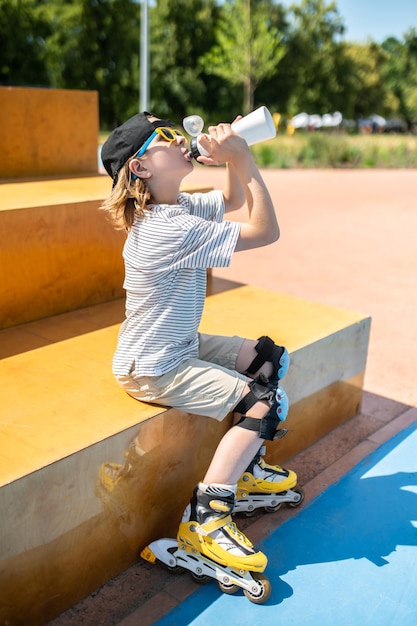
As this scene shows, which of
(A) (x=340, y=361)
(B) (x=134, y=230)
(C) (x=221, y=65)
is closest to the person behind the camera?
(B) (x=134, y=230)

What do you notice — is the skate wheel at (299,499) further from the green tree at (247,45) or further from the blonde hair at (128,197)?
the green tree at (247,45)

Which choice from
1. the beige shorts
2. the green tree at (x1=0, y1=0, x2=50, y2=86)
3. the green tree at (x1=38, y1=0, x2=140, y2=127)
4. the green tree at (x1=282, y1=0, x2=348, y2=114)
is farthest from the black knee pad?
the green tree at (x1=282, y1=0, x2=348, y2=114)

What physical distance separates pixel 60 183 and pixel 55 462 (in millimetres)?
2901

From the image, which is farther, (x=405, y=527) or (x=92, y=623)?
(x=405, y=527)

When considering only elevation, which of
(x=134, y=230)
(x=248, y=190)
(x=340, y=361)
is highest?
(x=248, y=190)

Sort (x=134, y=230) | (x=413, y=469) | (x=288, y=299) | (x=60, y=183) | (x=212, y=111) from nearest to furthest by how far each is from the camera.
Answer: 1. (x=134, y=230)
2. (x=413, y=469)
3. (x=288, y=299)
4. (x=60, y=183)
5. (x=212, y=111)

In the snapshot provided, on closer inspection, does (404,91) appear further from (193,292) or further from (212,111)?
(193,292)

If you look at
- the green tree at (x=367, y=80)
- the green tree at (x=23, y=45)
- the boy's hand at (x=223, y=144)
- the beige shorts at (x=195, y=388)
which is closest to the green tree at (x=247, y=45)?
the green tree at (x=23, y=45)

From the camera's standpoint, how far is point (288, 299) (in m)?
4.03

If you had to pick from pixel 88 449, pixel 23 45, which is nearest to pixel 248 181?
pixel 88 449

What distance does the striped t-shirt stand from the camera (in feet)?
7.66

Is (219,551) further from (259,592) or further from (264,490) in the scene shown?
(264,490)

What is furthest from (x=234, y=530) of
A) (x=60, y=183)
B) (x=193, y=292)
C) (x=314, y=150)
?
(x=314, y=150)

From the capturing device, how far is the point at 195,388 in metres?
2.44
